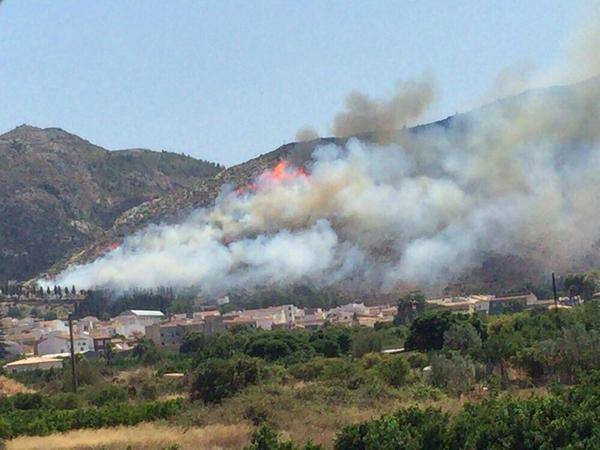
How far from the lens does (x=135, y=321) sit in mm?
109062

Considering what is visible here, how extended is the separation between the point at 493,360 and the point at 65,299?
355 ft

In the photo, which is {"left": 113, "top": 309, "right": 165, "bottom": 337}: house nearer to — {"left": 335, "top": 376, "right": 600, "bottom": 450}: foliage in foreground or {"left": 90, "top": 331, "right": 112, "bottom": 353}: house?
{"left": 90, "top": 331, "right": 112, "bottom": 353}: house

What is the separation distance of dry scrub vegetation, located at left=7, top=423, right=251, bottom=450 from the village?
47.1 metres

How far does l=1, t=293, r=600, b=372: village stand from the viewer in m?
85.9

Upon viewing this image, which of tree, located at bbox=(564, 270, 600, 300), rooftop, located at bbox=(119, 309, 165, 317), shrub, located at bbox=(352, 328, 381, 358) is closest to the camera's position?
shrub, located at bbox=(352, 328, 381, 358)

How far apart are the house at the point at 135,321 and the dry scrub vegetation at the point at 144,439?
70985 millimetres

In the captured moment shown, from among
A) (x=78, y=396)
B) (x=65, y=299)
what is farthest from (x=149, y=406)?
(x=65, y=299)

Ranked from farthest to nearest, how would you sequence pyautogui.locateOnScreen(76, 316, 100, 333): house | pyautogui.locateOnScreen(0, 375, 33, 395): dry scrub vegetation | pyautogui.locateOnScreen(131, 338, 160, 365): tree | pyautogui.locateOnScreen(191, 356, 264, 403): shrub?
1. pyautogui.locateOnScreen(76, 316, 100, 333): house
2. pyautogui.locateOnScreen(131, 338, 160, 365): tree
3. pyautogui.locateOnScreen(0, 375, 33, 395): dry scrub vegetation
4. pyautogui.locateOnScreen(191, 356, 264, 403): shrub

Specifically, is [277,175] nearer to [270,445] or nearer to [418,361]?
[418,361]

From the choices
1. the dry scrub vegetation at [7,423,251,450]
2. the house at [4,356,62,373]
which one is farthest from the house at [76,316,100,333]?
the dry scrub vegetation at [7,423,251,450]

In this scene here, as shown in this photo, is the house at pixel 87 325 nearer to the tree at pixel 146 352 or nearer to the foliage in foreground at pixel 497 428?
the tree at pixel 146 352

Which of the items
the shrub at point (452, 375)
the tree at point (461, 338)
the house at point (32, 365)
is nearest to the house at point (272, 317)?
the house at point (32, 365)

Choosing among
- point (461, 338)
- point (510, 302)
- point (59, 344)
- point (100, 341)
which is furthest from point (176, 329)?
point (461, 338)

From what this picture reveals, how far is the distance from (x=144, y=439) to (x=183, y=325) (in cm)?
6613
